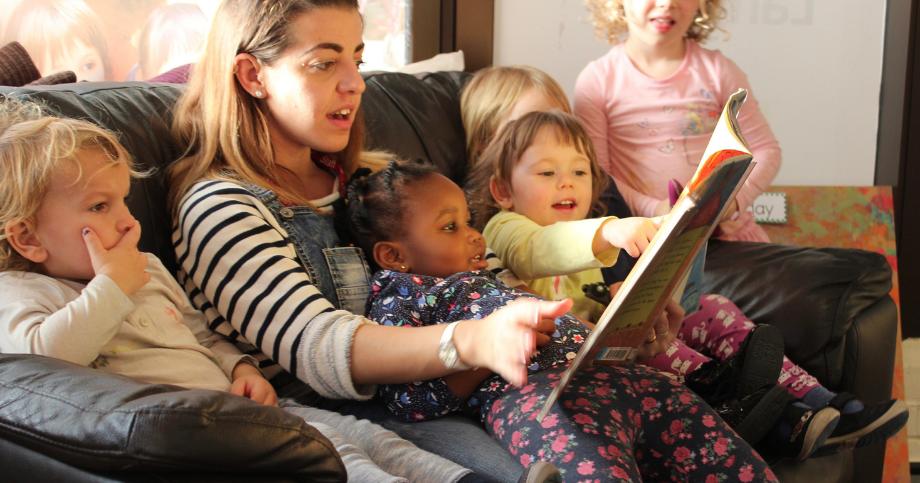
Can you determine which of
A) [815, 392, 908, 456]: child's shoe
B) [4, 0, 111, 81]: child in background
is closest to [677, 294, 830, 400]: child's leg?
[815, 392, 908, 456]: child's shoe

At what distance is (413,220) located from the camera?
160 cm

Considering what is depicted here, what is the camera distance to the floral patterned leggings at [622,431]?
1.24 meters

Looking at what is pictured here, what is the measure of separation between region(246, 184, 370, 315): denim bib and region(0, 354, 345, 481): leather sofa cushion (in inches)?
22.2

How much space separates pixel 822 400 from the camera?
1820 mm

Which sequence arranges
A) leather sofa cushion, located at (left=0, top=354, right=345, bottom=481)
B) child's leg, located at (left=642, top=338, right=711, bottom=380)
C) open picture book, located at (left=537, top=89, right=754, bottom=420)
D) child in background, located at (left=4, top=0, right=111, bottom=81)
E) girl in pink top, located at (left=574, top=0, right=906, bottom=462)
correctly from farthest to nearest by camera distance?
girl in pink top, located at (left=574, top=0, right=906, bottom=462)
child in background, located at (left=4, top=0, right=111, bottom=81)
child's leg, located at (left=642, top=338, right=711, bottom=380)
open picture book, located at (left=537, top=89, right=754, bottom=420)
leather sofa cushion, located at (left=0, top=354, right=345, bottom=481)

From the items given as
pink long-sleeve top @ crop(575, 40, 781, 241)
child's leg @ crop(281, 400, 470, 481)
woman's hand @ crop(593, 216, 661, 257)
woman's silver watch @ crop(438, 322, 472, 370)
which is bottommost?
child's leg @ crop(281, 400, 470, 481)

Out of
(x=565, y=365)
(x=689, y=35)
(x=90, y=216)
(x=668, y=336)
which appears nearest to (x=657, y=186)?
(x=689, y=35)

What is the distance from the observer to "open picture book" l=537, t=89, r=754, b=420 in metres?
1.07

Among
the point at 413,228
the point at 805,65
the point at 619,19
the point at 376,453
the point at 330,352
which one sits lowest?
the point at 376,453

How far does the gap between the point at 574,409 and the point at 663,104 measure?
1.48 m

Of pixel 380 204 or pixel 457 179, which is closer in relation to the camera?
pixel 380 204

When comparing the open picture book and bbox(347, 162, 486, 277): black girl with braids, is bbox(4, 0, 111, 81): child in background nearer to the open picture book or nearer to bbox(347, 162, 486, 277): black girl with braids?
bbox(347, 162, 486, 277): black girl with braids

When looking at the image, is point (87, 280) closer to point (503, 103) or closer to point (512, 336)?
point (512, 336)

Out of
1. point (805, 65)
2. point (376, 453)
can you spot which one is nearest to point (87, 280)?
point (376, 453)
